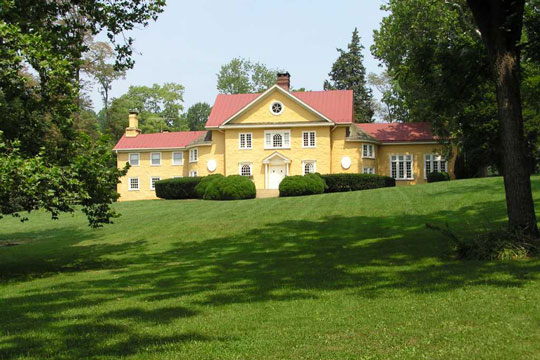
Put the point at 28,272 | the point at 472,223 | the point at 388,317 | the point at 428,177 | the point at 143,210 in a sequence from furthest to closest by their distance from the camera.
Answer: the point at 428,177 → the point at 143,210 → the point at 472,223 → the point at 28,272 → the point at 388,317

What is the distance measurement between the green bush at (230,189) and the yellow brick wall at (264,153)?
22.0ft

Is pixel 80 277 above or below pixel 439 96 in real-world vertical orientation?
below

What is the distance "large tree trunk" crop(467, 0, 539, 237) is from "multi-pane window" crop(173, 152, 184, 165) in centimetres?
3921

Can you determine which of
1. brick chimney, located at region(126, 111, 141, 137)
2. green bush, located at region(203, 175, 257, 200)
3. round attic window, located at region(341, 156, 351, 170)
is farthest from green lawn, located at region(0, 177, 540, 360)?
brick chimney, located at region(126, 111, 141, 137)

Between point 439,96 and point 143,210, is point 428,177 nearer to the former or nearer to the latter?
point 143,210

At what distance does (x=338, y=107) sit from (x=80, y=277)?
1370 inches

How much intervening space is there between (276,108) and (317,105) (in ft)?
14.8

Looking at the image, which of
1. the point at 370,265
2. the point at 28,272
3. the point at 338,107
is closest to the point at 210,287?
the point at 370,265

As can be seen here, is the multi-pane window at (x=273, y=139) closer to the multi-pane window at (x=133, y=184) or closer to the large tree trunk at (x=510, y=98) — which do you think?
the multi-pane window at (x=133, y=184)

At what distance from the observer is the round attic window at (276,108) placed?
42250mm

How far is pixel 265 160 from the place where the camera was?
42344mm

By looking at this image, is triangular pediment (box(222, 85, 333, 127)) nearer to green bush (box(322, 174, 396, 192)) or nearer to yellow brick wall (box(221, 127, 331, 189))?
yellow brick wall (box(221, 127, 331, 189))

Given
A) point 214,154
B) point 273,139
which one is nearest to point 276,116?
point 273,139

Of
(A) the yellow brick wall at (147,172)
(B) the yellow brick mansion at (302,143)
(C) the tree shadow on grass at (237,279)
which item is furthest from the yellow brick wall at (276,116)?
(C) the tree shadow on grass at (237,279)
